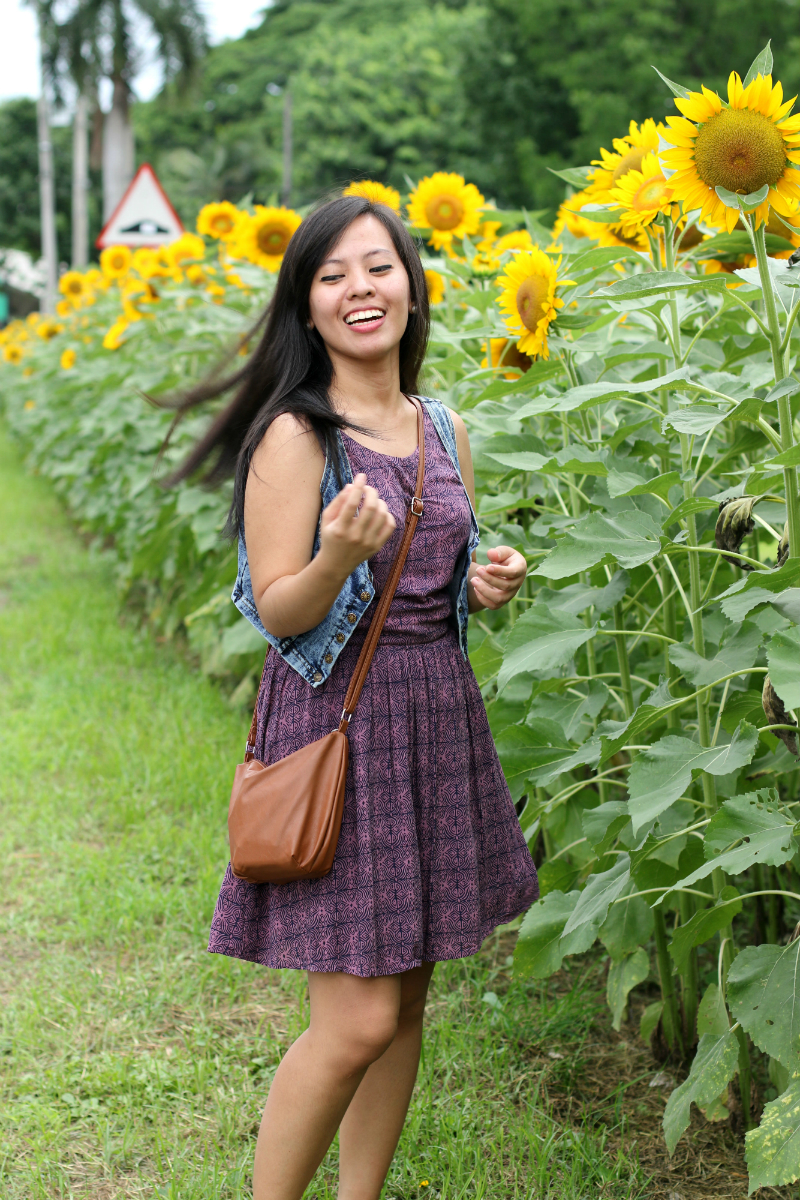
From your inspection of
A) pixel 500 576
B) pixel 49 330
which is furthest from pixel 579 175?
pixel 49 330

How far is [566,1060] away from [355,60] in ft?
124

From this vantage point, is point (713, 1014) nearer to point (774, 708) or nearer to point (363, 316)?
point (774, 708)

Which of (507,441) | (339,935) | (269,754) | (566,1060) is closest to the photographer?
(339,935)

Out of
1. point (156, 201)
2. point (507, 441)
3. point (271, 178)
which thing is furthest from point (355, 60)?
point (507, 441)

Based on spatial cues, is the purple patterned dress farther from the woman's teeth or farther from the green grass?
the green grass

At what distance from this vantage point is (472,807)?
5.83ft

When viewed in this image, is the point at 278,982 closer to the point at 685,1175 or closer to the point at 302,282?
the point at 685,1175

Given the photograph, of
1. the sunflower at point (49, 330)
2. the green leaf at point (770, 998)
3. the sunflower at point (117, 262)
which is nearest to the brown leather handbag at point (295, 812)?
the green leaf at point (770, 998)

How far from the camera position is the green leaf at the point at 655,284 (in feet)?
4.96

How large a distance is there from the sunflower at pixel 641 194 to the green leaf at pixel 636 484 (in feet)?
1.30

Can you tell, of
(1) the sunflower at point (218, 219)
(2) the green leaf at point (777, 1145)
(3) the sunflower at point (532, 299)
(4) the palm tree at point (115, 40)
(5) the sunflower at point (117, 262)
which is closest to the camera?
(2) the green leaf at point (777, 1145)

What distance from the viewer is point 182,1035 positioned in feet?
8.09

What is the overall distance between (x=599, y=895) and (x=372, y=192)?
4.64 ft

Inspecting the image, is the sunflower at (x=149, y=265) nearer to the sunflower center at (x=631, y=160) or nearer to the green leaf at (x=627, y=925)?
the sunflower center at (x=631, y=160)
